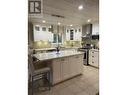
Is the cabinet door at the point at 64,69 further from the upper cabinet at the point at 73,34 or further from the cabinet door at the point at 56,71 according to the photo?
the upper cabinet at the point at 73,34

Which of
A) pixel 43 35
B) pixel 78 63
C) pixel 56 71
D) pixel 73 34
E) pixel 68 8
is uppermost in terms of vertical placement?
pixel 68 8

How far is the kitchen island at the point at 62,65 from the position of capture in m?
3.34

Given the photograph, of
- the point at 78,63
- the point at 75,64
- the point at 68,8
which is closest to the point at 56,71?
the point at 75,64

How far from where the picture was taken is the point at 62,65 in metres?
3.57

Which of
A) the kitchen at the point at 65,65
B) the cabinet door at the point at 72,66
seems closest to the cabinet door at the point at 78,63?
the kitchen at the point at 65,65

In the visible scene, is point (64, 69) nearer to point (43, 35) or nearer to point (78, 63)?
point (78, 63)

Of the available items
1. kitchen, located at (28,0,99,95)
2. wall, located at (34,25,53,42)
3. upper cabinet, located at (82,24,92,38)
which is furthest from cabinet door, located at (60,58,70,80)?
wall, located at (34,25,53,42)

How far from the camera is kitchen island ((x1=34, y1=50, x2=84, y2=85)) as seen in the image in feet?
11.0

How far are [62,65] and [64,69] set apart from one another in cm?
18

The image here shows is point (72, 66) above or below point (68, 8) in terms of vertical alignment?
below

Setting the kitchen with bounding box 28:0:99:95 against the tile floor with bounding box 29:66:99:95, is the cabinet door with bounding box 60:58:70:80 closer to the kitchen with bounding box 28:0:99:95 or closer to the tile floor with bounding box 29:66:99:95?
the kitchen with bounding box 28:0:99:95
